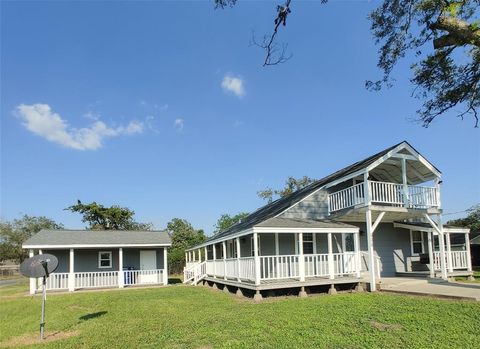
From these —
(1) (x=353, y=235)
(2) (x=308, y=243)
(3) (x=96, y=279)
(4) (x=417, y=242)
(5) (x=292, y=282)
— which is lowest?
(3) (x=96, y=279)

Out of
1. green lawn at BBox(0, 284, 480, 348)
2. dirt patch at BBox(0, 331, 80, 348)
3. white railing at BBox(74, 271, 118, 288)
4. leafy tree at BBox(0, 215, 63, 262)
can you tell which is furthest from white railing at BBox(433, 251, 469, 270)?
leafy tree at BBox(0, 215, 63, 262)

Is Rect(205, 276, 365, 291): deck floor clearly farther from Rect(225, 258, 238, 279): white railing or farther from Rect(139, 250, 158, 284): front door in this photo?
Rect(139, 250, 158, 284): front door

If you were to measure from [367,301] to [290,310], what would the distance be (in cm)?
250

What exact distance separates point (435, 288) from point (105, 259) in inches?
740

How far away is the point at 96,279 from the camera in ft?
74.1

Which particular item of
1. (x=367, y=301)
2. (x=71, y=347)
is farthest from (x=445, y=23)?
(x=71, y=347)

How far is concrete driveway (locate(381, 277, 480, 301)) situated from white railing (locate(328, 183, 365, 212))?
136 inches

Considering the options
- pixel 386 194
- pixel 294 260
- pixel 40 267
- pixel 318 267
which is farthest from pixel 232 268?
pixel 40 267

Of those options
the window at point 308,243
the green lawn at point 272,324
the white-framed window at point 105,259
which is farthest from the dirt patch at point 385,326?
the white-framed window at point 105,259

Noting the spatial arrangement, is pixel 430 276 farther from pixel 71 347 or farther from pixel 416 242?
pixel 71 347

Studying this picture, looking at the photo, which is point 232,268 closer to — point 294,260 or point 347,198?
point 294,260

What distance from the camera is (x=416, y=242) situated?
63.9 feet

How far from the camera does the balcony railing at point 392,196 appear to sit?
1580 centimetres

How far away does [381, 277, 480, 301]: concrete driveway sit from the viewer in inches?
434
